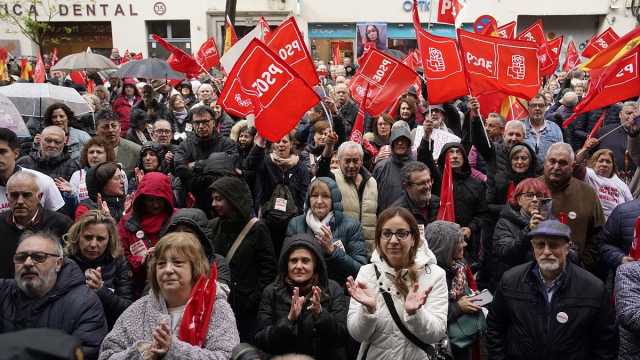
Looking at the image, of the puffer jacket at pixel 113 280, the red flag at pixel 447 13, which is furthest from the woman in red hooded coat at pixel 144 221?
the red flag at pixel 447 13

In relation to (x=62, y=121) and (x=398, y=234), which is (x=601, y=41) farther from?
(x=398, y=234)

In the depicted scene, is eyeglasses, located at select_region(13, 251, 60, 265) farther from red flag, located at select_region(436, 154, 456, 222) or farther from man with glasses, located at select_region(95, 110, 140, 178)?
man with glasses, located at select_region(95, 110, 140, 178)

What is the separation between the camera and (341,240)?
15.2 feet

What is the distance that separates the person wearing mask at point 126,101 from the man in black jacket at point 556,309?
26.9 ft

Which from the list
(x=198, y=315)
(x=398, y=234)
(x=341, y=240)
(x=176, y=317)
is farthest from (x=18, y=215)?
(x=398, y=234)

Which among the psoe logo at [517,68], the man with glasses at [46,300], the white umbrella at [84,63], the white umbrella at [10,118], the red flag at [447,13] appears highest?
the red flag at [447,13]

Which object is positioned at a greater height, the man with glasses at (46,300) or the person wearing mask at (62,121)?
the person wearing mask at (62,121)

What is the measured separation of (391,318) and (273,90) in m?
3.02

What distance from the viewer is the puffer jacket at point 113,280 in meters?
3.67

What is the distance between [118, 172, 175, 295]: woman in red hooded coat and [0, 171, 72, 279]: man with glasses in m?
0.48

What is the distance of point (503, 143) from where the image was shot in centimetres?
641

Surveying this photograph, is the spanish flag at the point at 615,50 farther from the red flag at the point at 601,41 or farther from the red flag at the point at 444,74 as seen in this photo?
the red flag at the point at 601,41

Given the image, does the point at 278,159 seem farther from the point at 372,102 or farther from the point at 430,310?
the point at 430,310

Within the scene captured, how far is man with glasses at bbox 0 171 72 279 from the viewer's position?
12.9 feet
